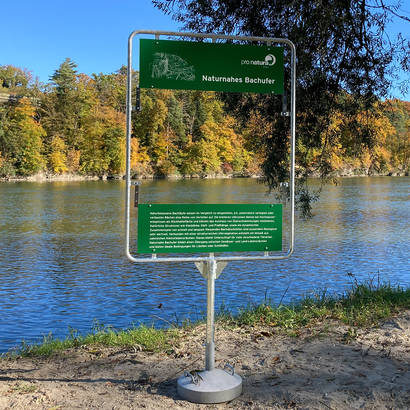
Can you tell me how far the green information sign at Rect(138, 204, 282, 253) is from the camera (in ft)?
14.0

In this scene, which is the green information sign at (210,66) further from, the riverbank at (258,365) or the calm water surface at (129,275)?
the calm water surface at (129,275)

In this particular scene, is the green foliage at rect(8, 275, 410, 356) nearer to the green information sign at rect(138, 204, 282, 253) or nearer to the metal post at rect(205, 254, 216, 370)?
the metal post at rect(205, 254, 216, 370)

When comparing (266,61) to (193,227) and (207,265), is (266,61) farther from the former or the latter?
(207,265)

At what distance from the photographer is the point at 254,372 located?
473cm

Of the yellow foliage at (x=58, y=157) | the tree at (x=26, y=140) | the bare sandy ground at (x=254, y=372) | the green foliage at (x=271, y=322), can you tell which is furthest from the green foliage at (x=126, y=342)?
the yellow foliage at (x=58, y=157)

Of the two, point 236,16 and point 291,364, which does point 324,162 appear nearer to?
point 236,16

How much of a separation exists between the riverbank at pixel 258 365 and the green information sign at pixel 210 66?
233cm

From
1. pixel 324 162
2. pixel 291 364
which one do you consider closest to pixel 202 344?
pixel 291 364

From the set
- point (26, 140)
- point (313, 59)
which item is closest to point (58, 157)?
point (26, 140)

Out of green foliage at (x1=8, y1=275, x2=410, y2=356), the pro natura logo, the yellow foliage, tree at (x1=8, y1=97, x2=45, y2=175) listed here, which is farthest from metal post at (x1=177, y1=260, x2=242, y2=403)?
the yellow foliage

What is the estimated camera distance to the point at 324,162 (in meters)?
9.01

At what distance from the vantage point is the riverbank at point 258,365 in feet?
13.6

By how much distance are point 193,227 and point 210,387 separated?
121 cm

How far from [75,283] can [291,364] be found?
9842 mm
